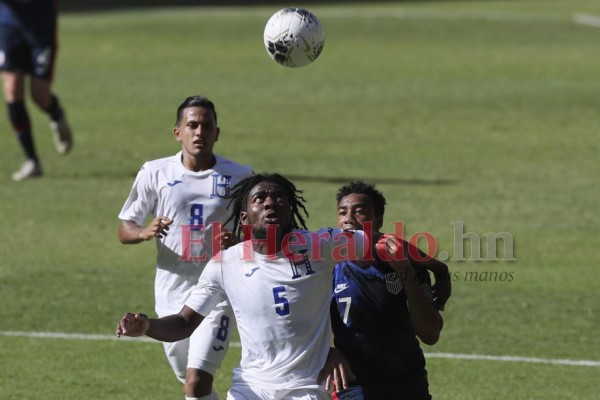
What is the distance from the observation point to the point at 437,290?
7.79 metres

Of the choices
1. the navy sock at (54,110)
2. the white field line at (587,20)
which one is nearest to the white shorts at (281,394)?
the navy sock at (54,110)

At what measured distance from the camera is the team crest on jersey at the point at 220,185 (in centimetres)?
918

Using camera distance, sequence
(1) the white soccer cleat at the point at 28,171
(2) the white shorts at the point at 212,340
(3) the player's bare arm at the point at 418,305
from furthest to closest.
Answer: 1. (1) the white soccer cleat at the point at 28,171
2. (2) the white shorts at the point at 212,340
3. (3) the player's bare arm at the point at 418,305

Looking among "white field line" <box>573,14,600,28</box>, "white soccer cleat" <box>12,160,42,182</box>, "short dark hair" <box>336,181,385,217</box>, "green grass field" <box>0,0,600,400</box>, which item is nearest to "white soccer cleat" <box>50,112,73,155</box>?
"green grass field" <box>0,0,600,400</box>

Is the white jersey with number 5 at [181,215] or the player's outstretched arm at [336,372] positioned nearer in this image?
the player's outstretched arm at [336,372]

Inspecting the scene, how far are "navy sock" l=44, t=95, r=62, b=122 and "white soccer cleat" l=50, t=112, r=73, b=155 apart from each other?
10cm

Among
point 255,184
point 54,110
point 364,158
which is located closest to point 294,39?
point 255,184

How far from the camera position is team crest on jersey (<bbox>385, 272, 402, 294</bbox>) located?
25.2 ft

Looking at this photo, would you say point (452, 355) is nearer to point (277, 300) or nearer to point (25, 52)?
point (277, 300)

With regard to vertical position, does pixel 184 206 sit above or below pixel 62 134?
below

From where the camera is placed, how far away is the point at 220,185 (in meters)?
9.20

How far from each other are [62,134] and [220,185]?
1077 cm

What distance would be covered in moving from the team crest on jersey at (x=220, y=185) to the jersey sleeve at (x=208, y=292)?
169 centimetres

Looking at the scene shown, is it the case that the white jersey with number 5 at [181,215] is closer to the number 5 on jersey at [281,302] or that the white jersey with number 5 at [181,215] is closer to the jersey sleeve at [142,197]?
the jersey sleeve at [142,197]
